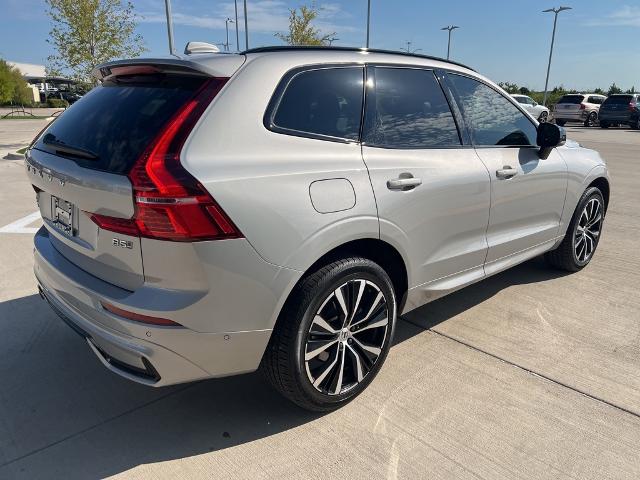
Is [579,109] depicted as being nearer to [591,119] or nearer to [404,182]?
[591,119]

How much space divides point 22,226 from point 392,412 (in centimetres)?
507

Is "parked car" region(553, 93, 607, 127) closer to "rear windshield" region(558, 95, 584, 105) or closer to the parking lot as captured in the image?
"rear windshield" region(558, 95, 584, 105)

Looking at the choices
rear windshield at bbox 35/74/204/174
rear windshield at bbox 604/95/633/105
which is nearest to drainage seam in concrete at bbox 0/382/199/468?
rear windshield at bbox 35/74/204/174

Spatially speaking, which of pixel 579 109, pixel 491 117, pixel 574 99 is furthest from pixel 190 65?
pixel 574 99

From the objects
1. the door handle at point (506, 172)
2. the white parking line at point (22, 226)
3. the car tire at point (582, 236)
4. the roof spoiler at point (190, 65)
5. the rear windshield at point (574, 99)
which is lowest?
the white parking line at point (22, 226)

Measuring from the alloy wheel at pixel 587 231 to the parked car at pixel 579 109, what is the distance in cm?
2511

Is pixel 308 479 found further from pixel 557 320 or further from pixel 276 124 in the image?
pixel 557 320

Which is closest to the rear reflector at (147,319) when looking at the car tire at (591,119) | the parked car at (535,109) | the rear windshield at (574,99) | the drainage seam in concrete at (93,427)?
the drainage seam in concrete at (93,427)

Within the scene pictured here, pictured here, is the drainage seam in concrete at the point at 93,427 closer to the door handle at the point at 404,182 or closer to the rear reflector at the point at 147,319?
the rear reflector at the point at 147,319

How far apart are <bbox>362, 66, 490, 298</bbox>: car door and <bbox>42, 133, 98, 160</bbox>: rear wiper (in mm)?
1299

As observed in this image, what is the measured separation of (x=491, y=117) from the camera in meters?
3.57

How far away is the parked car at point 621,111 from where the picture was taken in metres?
25.6

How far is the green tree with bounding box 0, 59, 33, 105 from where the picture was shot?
45.8 metres

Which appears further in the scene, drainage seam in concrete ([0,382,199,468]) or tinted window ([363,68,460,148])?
tinted window ([363,68,460,148])
